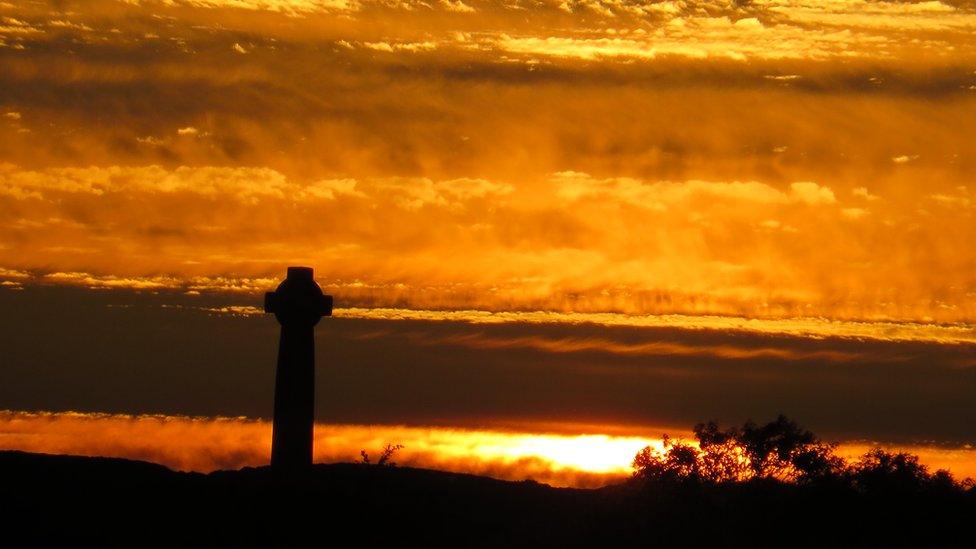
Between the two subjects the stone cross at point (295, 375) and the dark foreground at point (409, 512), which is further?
the stone cross at point (295, 375)

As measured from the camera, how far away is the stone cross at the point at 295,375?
1667 inches

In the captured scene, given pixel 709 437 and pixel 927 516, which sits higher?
pixel 709 437

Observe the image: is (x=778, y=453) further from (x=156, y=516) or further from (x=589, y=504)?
(x=156, y=516)

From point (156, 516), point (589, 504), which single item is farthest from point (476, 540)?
point (156, 516)

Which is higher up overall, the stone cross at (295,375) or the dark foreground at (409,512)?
the stone cross at (295,375)

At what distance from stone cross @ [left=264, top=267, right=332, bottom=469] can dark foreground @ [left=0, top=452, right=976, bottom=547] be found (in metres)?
0.79

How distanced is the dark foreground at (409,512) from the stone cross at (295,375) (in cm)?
79

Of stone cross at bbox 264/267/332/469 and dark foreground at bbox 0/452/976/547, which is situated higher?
stone cross at bbox 264/267/332/469

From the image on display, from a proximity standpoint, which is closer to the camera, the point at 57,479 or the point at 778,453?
the point at 57,479

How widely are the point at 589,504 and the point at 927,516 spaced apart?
948 centimetres

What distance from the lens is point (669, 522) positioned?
40.8m

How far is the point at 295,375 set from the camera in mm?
42438

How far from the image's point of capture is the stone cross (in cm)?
4234

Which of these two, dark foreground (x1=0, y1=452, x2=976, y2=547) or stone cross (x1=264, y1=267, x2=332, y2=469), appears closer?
dark foreground (x1=0, y1=452, x2=976, y2=547)
